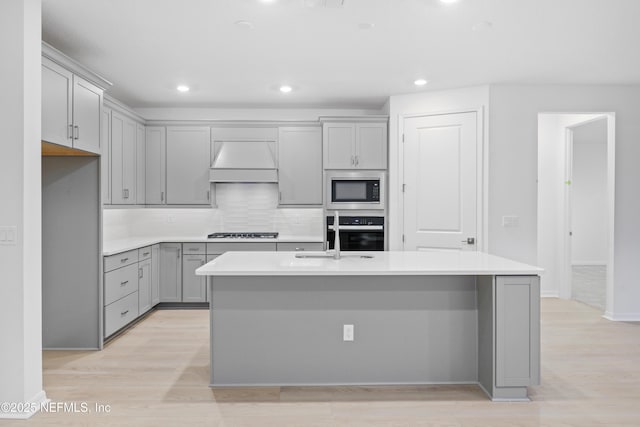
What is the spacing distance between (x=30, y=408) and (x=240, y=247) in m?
2.89

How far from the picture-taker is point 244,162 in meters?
5.46

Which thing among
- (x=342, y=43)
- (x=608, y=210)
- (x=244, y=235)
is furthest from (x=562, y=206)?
(x=244, y=235)

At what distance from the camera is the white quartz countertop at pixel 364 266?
268cm

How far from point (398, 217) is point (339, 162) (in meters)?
0.99

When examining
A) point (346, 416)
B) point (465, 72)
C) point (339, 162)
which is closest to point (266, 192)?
point (339, 162)

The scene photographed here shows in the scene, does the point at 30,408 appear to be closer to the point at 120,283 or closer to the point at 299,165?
the point at 120,283

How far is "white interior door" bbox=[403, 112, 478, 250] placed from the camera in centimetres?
481

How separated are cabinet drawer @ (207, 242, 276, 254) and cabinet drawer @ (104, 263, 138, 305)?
94cm

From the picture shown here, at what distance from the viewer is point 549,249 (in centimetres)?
599

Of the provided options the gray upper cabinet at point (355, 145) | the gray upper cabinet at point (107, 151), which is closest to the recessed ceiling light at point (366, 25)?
the gray upper cabinet at point (355, 145)

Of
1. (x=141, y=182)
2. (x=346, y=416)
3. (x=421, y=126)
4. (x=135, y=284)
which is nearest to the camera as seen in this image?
(x=346, y=416)

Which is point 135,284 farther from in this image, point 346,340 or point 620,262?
point 620,262

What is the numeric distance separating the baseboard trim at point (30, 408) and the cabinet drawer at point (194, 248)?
8.72ft

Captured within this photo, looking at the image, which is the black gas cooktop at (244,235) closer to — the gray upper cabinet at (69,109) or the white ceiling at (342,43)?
the white ceiling at (342,43)
